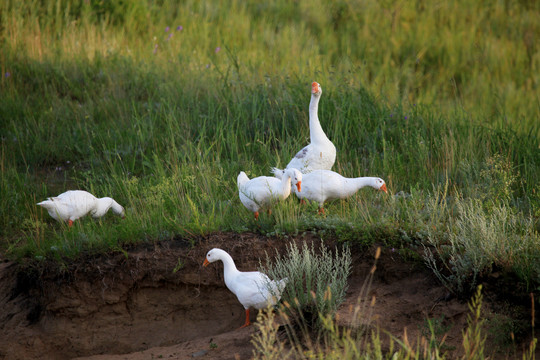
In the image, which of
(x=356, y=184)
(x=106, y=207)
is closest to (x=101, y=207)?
(x=106, y=207)

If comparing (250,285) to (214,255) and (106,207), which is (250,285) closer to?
(214,255)

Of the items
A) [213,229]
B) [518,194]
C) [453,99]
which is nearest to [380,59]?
[453,99]

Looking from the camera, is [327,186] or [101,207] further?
[101,207]

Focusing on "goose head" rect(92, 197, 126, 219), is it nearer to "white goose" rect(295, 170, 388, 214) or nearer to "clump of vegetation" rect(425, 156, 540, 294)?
"white goose" rect(295, 170, 388, 214)

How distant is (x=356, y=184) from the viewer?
5.60 meters

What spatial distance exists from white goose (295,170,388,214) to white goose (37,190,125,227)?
6.71 feet

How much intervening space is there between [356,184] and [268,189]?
93cm

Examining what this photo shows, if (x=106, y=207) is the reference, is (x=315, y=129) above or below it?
above

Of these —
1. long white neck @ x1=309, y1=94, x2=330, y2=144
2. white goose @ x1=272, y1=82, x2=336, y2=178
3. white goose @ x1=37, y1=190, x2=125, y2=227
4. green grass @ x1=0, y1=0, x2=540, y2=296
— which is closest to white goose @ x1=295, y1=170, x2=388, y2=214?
green grass @ x1=0, y1=0, x2=540, y2=296

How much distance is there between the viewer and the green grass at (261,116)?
5.29 metres

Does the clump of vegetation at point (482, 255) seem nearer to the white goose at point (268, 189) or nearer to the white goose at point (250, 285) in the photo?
the white goose at point (250, 285)

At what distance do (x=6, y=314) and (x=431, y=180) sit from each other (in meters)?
4.46

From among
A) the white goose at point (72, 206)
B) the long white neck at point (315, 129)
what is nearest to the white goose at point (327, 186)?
the long white neck at point (315, 129)

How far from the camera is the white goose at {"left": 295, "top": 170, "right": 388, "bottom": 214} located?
5.41 meters
